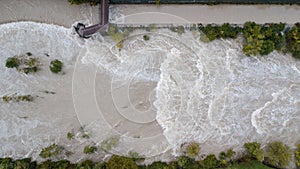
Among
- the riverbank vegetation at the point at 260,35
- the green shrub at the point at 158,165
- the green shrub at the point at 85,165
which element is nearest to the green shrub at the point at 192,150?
the green shrub at the point at 158,165

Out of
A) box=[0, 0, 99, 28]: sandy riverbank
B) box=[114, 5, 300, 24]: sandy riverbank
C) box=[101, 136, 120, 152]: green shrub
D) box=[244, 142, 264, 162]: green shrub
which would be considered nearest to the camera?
box=[244, 142, 264, 162]: green shrub

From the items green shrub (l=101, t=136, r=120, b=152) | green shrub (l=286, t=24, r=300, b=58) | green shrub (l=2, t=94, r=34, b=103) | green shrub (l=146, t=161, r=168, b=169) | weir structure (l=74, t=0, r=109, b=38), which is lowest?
green shrub (l=146, t=161, r=168, b=169)

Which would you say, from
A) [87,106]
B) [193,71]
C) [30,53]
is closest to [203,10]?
[193,71]

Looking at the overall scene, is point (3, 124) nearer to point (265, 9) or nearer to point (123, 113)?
point (123, 113)

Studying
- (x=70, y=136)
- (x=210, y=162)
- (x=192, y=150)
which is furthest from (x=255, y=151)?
(x=70, y=136)

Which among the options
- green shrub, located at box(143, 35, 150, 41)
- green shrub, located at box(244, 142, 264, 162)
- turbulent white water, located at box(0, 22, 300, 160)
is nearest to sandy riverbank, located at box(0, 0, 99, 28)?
turbulent white water, located at box(0, 22, 300, 160)

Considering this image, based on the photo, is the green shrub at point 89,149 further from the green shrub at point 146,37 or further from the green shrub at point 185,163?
the green shrub at point 146,37

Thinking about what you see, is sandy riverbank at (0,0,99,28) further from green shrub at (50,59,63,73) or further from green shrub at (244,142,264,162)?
green shrub at (244,142,264,162)
